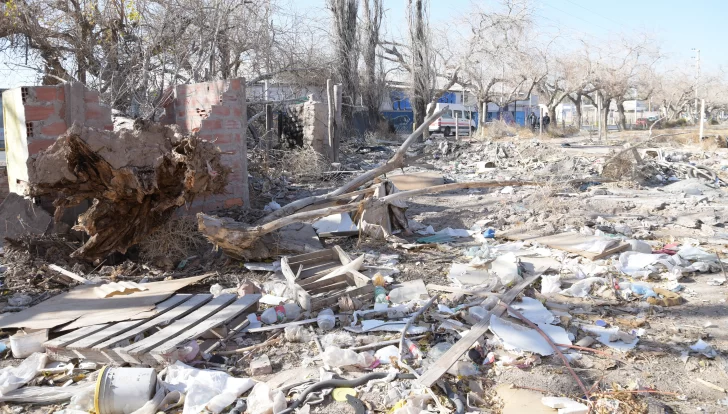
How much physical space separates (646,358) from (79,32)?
502 inches

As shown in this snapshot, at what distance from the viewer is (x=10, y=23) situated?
11.9 meters

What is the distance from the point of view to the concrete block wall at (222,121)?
6507 mm

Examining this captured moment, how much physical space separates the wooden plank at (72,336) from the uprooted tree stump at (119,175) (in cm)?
149

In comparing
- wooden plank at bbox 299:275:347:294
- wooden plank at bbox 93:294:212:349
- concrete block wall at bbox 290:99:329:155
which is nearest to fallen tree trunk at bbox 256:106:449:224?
wooden plank at bbox 299:275:347:294

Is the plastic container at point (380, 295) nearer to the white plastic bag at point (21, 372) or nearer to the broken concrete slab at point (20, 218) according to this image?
the white plastic bag at point (21, 372)

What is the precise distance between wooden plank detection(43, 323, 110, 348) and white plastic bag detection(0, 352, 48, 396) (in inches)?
3.5

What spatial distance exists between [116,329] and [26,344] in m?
0.55

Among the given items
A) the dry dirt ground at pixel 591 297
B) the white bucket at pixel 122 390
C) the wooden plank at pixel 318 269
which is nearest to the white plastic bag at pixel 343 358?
the dry dirt ground at pixel 591 297

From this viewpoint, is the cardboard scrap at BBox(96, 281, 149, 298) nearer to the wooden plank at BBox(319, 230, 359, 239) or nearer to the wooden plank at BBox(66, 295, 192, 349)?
the wooden plank at BBox(66, 295, 192, 349)

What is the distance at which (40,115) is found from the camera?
5297mm

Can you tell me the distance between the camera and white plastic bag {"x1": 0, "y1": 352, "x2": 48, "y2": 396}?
3.03 m

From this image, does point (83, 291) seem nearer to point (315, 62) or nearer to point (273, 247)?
point (273, 247)

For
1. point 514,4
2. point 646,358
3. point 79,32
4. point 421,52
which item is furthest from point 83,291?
point 514,4

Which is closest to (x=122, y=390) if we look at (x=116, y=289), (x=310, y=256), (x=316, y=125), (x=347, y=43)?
(x=116, y=289)
